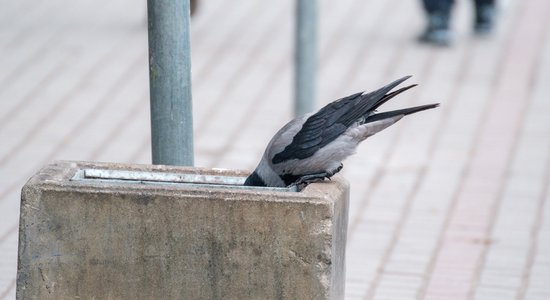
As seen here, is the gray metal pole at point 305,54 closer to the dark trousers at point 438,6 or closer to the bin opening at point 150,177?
the bin opening at point 150,177

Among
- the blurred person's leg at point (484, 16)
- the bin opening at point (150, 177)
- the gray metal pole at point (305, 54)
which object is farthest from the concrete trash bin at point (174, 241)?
the blurred person's leg at point (484, 16)

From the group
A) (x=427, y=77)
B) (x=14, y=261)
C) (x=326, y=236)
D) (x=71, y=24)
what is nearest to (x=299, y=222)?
(x=326, y=236)

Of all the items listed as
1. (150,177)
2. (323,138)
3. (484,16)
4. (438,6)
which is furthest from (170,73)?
(484,16)

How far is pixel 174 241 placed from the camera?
12.5 ft

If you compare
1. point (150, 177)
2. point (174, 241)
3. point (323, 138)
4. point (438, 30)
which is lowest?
point (174, 241)

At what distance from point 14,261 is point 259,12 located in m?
5.27

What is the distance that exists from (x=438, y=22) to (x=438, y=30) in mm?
69

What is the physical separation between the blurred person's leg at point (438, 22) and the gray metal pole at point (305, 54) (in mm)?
2797

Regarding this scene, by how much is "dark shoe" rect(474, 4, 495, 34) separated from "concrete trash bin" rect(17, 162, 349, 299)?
19.6 ft

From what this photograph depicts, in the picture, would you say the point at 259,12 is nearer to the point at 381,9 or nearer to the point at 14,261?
the point at 381,9

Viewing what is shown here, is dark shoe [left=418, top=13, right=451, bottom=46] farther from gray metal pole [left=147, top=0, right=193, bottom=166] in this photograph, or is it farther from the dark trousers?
gray metal pole [left=147, top=0, right=193, bottom=166]

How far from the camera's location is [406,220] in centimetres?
620

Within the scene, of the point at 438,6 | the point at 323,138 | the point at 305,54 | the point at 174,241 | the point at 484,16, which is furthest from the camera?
the point at 484,16

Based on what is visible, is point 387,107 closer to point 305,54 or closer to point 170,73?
point 305,54
